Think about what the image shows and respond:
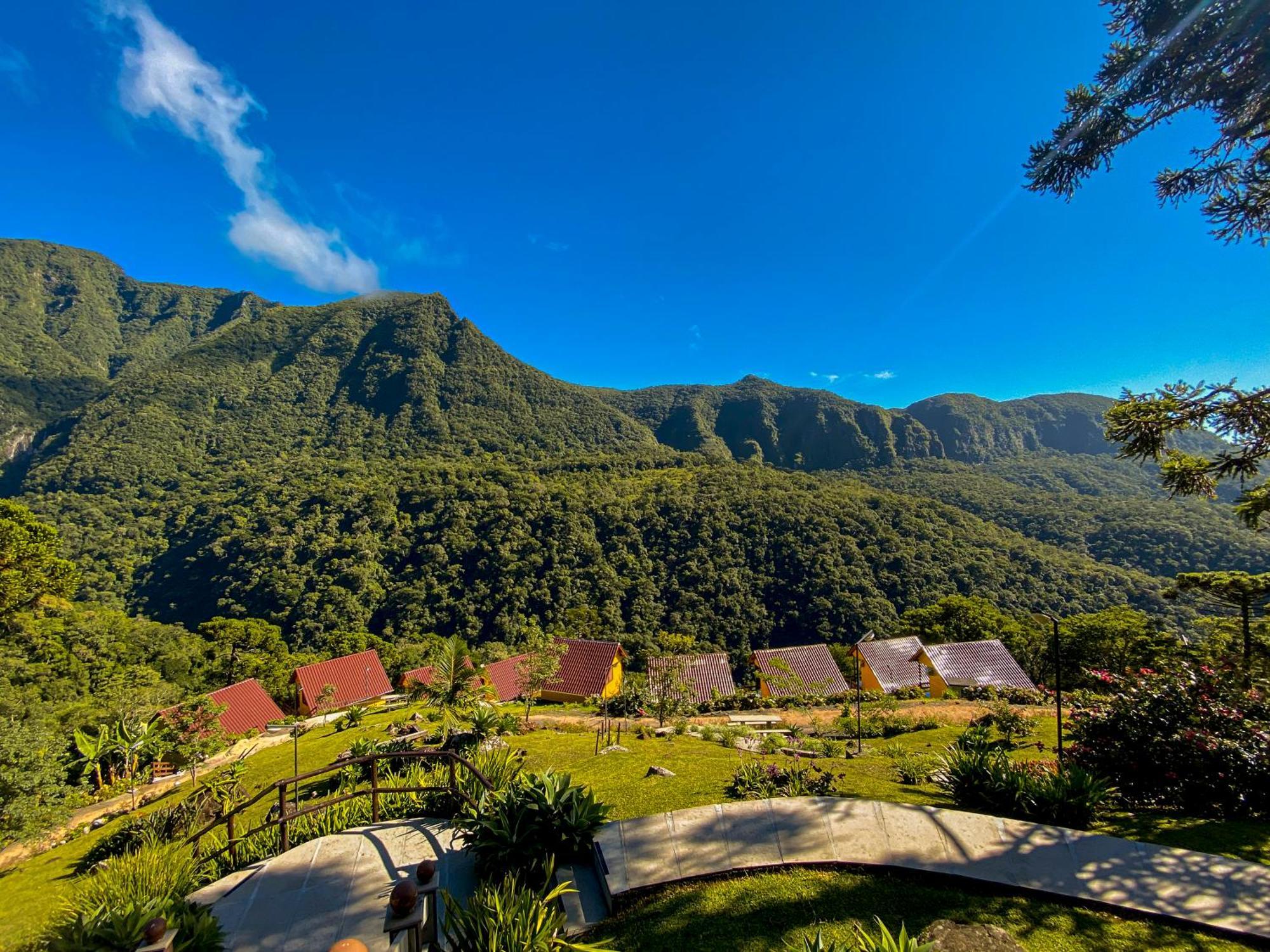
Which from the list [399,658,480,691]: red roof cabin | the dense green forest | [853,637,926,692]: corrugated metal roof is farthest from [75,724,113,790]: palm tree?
[853,637,926,692]: corrugated metal roof

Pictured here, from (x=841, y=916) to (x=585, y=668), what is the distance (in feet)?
83.3

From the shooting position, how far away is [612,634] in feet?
169

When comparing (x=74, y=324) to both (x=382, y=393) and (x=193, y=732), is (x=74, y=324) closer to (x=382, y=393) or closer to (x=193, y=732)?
(x=382, y=393)

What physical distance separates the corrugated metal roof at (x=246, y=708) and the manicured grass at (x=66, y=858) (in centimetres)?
727

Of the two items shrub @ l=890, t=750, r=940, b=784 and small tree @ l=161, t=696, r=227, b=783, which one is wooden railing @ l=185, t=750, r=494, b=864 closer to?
shrub @ l=890, t=750, r=940, b=784

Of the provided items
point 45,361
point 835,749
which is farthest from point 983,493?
point 45,361

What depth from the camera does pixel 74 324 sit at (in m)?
132

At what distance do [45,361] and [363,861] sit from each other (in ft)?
557

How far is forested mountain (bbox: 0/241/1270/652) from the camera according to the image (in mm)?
54375

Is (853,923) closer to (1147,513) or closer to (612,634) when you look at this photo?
(612,634)

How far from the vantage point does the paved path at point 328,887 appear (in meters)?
4.42

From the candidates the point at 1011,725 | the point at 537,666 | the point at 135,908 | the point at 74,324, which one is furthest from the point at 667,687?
the point at 74,324

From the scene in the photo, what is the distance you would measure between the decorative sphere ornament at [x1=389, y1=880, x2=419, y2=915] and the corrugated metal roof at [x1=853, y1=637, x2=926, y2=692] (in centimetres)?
2670

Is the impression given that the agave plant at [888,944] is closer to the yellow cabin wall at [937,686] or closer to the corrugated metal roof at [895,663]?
the corrugated metal roof at [895,663]
